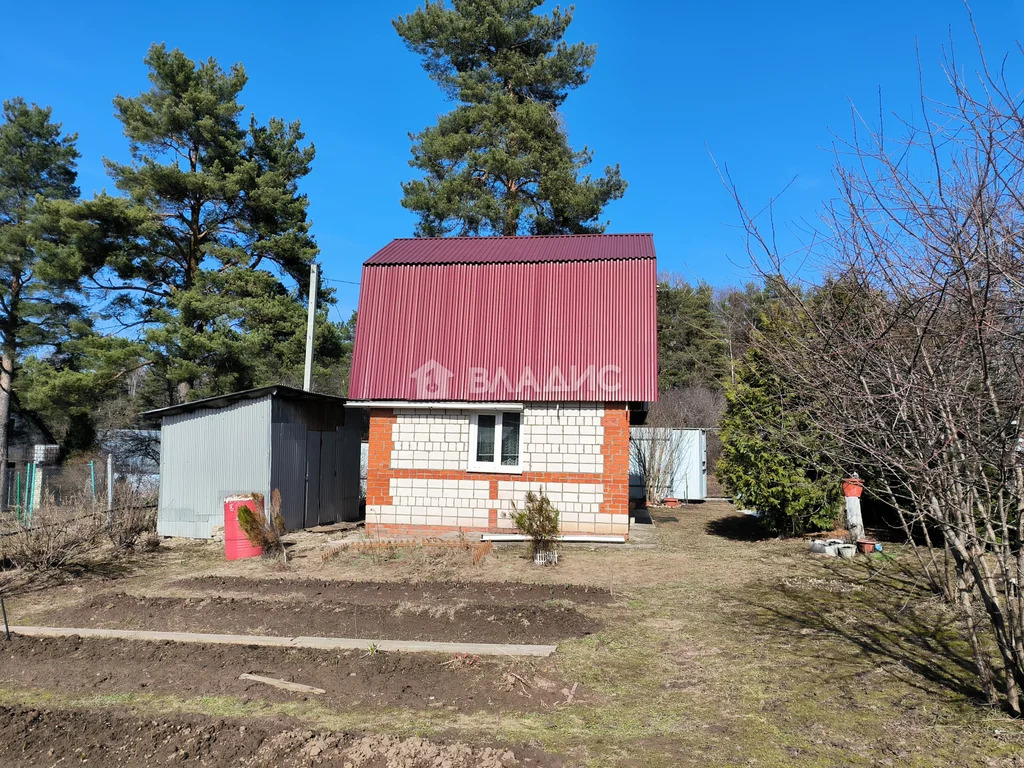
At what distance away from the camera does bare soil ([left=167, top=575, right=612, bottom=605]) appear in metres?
7.77

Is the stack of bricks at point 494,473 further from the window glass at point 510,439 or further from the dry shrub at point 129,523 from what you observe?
the dry shrub at point 129,523

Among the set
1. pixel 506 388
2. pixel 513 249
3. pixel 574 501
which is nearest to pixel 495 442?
pixel 506 388

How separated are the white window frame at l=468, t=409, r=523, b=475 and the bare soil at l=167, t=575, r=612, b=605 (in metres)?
3.83

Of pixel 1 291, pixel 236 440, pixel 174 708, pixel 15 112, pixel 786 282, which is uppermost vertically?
pixel 15 112

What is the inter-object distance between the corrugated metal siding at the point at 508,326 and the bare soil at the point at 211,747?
8.41 metres

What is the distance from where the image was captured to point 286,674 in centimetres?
533

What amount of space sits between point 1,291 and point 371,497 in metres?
18.7

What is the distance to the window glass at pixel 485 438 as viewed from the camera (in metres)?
12.5

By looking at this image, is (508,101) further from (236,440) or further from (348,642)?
(348,642)

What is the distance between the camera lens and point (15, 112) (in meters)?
23.2

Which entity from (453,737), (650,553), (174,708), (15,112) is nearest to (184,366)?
(15,112)

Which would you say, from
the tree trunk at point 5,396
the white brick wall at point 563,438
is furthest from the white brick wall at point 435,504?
the tree trunk at point 5,396

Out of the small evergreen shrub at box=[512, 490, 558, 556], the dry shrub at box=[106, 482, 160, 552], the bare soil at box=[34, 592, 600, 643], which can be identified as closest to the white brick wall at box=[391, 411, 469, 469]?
the small evergreen shrub at box=[512, 490, 558, 556]

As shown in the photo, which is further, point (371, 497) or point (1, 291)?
point (1, 291)
